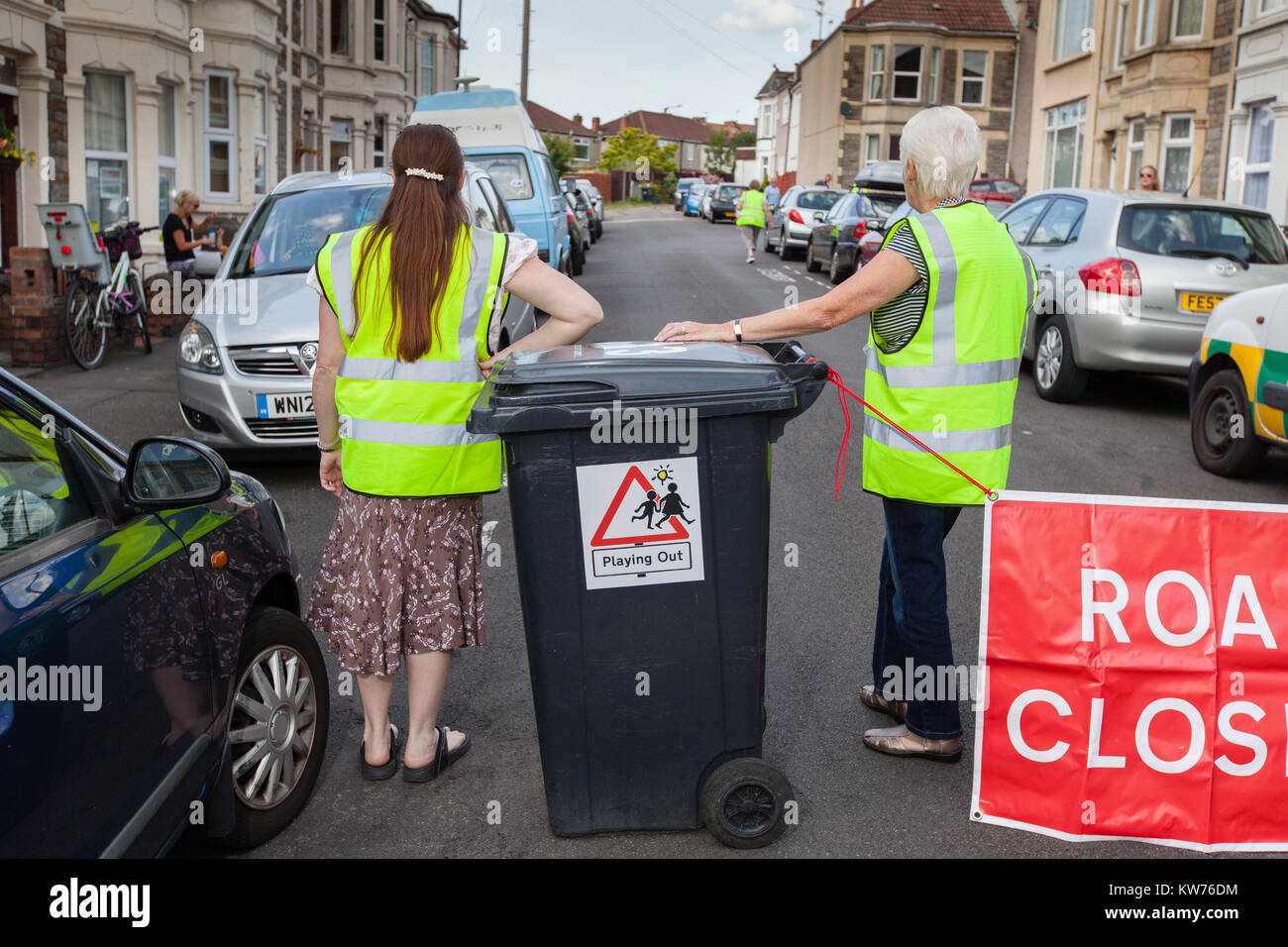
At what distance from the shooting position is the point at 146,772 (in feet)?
8.56

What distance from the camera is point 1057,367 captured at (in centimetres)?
1058

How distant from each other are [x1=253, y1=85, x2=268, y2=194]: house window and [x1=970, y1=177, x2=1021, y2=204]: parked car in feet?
42.5

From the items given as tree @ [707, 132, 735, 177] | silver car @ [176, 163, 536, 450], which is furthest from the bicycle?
tree @ [707, 132, 735, 177]

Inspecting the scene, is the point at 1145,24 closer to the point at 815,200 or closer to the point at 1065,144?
the point at 1065,144

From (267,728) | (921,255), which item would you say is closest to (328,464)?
(267,728)

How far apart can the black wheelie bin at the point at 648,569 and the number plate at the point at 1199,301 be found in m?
7.24

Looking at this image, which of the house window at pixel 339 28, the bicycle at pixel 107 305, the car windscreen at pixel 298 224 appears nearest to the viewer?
the car windscreen at pixel 298 224

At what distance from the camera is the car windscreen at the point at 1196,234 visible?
980 centimetres

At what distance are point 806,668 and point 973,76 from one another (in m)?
46.7

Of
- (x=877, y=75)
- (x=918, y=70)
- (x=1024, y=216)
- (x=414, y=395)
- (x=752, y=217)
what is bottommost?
(x=414, y=395)

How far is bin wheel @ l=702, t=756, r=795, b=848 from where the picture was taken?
133 inches

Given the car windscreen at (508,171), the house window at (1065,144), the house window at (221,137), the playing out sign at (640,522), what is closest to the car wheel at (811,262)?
the house window at (1065,144)

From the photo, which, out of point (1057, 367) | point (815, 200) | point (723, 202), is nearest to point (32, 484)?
point (1057, 367)

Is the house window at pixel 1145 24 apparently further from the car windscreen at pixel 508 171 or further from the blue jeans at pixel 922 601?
the blue jeans at pixel 922 601
